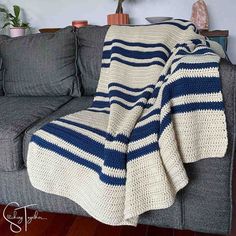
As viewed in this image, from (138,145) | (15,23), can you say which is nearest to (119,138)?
(138,145)

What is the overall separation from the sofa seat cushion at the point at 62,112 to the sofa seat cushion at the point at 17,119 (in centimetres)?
2

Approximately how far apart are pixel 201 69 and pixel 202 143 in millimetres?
236

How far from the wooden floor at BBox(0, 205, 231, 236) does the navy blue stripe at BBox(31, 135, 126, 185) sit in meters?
0.34

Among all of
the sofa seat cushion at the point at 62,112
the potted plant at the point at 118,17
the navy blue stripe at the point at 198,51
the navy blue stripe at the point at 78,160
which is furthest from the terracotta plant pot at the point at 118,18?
the navy blue stripe at the point at 78,160

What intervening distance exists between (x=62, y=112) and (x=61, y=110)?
4 cm

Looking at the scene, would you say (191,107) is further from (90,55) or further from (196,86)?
(90,55)

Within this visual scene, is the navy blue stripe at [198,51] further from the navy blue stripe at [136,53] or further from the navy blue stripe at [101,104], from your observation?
the navy blue stripe at [101,104]

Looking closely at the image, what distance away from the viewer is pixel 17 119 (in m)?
1.27

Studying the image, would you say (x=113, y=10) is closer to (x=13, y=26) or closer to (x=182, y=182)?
(x=13, y=26)

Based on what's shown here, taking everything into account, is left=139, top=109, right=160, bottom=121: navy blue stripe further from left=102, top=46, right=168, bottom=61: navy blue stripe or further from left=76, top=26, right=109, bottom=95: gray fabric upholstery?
left=76, top=26, right=109, bottom=95: gray fabric upholstery

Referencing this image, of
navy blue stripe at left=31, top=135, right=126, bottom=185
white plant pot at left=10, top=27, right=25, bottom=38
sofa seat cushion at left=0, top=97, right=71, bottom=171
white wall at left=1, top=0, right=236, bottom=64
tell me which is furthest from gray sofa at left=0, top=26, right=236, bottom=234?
white wall at left=1, top=0, right=236, bottom=64

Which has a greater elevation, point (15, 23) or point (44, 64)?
point (15, 23)

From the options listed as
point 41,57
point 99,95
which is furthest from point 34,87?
point 99,95

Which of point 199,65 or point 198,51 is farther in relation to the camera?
point 198,51
